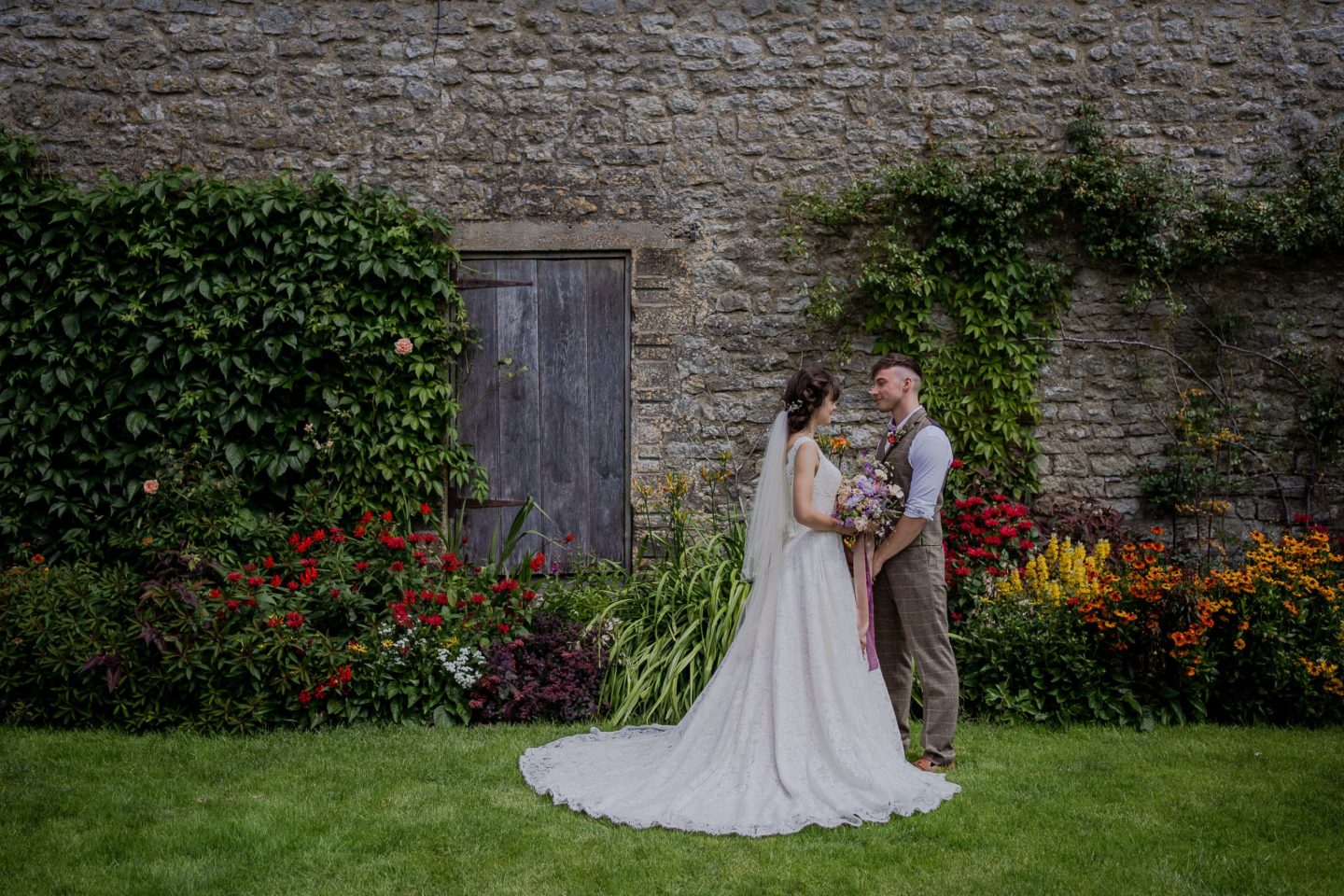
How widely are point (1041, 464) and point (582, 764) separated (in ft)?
12.7

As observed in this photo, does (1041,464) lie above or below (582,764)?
above

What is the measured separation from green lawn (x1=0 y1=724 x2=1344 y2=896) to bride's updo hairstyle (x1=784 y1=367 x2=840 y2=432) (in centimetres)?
166

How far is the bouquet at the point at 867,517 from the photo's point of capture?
418 cm

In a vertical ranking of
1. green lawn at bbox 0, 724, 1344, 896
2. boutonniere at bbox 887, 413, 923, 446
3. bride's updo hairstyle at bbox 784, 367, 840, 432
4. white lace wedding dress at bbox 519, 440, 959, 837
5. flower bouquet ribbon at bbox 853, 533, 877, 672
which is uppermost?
bride's updo hairstyle at bbox 784, 367, 840, 432

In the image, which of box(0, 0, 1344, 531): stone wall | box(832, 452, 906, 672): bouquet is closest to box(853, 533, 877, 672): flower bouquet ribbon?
box(832, 452, 906, 672): bouquet

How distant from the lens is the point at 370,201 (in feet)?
21.2

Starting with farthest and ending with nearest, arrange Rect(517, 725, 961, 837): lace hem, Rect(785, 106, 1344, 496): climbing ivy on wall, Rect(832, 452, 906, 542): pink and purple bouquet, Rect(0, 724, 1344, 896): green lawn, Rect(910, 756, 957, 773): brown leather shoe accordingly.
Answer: Rect(785, 106, 1344, 496): climbing ivy on wall → Rect(910, 756, 957, 773): brown leather shoe → Rect(832, 452, 906, 542): pink and purple bouquet → Rect(517, 725, 961, 837): lace hem → Rect(0, 724, 1344, 896): green lawn

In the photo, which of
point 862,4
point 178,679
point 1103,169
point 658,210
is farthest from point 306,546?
point 1103,169

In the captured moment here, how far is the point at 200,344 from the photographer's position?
6.27 meters

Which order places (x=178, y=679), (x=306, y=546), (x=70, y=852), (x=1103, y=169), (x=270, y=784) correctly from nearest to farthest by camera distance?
(x=70, y=852) < (x=270, y=784) < (x=178, y=679) < (x=306, y=546) < (x=1103, y=169)

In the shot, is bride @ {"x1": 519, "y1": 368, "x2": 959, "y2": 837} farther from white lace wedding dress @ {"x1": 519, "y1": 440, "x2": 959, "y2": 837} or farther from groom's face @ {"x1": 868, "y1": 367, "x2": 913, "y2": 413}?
groom's face @ {"x1": 868, "y1": 367, "x2": 913, "y2": 413}

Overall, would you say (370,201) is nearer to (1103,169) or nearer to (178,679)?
(178,679)

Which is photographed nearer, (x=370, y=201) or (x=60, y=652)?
(x=60, y=652)

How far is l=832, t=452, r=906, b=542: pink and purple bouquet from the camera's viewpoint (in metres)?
4.18
